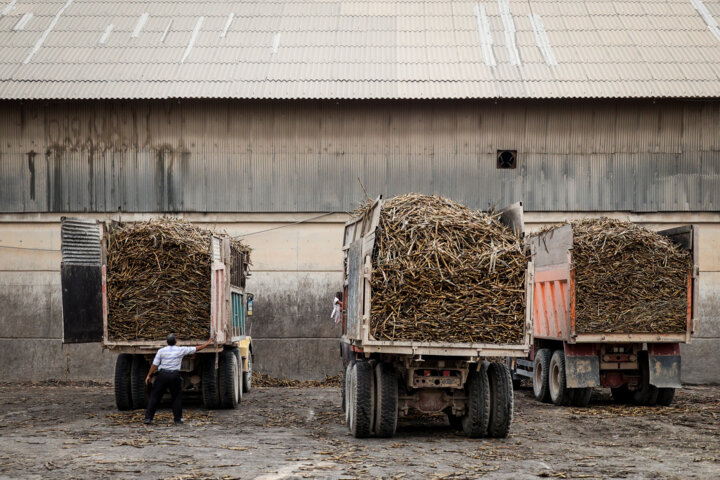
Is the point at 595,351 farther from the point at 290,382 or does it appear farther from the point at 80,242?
the point at 80,242

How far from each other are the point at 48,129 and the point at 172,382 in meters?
11.8

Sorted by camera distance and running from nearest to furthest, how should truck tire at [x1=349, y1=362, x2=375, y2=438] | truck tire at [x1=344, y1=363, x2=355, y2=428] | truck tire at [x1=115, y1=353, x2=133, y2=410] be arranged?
truck tire at [x1=349, y1=362, x2=375, y2=438]
truck tire at [x1=344, y1=363, x2=355, y2=428]
truck tire at [x1=115, y1=353, x2=133, y2=410]

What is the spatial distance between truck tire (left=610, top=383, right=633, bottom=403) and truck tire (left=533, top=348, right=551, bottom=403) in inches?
52.7

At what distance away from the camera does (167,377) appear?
13398 mm

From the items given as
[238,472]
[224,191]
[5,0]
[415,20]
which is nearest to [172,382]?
[238,472]

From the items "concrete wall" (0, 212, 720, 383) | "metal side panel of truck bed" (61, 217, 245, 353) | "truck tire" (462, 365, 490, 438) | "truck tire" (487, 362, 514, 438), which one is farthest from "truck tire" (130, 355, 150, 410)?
"concrete wall" (0, 212, 720, 383)

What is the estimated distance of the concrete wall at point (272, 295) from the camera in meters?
22.4

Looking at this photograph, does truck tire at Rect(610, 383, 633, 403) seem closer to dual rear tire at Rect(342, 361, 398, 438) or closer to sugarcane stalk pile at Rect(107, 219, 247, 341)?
dual rear tire at Rect(342, 361, 398, 438)

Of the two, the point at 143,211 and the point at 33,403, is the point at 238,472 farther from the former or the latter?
the point at 143,211

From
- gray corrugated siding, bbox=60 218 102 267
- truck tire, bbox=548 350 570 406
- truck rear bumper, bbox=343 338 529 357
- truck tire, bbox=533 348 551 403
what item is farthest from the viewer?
A: truck tire, bbox=533 348 551 403

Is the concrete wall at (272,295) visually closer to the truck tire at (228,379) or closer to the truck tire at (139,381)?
the truck tire at (228,379)

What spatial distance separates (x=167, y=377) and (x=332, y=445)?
10.8 feet


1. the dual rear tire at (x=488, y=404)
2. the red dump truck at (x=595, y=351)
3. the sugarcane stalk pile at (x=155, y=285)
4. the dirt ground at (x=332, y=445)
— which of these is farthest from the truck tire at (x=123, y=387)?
the red dump truck at (x=595, y=351)

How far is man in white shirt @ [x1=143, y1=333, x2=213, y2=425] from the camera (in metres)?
13.4
